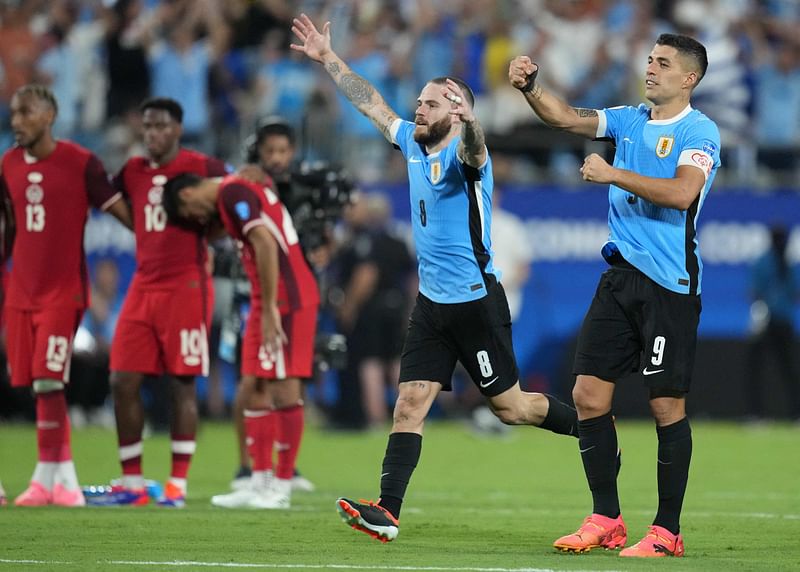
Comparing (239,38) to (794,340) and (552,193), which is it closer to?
(552,193)

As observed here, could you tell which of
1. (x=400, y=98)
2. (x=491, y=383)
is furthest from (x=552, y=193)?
(x=491, y=383)

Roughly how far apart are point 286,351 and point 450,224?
234cm

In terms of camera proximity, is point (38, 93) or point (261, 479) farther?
point (38, 93)

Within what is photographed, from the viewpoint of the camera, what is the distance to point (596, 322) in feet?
24.7

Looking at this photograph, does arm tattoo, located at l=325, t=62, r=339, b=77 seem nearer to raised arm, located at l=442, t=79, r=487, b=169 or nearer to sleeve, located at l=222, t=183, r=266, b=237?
raised arm, located at l=442, t=79, r=487, b=169

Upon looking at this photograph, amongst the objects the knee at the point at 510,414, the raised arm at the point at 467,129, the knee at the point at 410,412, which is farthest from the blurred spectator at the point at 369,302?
the raised arm at the point at 467,129

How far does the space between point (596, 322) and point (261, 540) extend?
205cm

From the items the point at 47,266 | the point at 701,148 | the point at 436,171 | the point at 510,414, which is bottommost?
the point at 510,414

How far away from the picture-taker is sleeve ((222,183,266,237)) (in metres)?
9.54

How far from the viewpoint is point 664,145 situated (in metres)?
7.38

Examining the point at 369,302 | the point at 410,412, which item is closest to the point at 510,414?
the point at 410,412

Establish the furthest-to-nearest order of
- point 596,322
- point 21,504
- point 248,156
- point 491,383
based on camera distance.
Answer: point 248,156, point 21,504, point 491,383, point 596,322

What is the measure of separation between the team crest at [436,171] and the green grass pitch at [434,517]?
189cm

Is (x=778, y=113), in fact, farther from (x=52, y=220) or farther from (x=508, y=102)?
(x=52, y=220)
